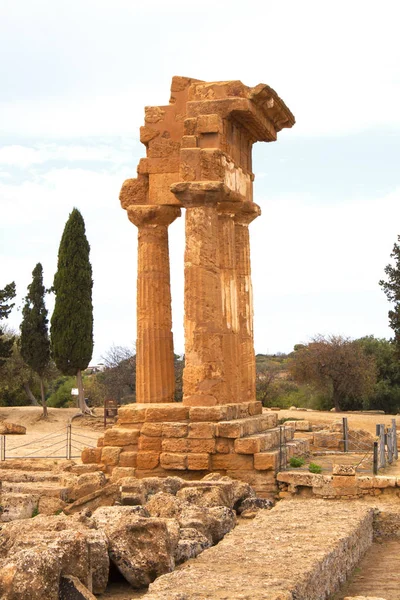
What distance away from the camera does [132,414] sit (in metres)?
16.0

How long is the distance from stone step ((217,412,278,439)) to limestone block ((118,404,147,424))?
1.65 m

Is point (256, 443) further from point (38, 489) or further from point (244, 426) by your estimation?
point (38, 489)

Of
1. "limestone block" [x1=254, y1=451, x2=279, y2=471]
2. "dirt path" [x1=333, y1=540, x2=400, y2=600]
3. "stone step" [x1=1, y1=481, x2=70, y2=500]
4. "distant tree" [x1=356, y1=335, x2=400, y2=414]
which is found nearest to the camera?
"dirt path" [x1=333, y1=540, x2=400, y2=600]

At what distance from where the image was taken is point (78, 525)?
9.20 m

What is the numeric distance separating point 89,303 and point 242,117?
19.2 metres

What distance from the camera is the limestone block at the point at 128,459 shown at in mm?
15445

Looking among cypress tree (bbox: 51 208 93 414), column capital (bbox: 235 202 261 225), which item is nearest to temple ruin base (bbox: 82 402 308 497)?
column capital (bbox: 235 202 261 225)

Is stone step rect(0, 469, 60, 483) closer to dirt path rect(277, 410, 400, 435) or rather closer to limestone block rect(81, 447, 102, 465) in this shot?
limestone block rect(81, 447, 102, 465)

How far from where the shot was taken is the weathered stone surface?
8.44m

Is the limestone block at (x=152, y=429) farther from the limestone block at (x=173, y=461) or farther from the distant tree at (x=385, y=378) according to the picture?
the distant tree at (x=385, y=378)

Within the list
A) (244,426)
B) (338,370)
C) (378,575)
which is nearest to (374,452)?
(244,426)

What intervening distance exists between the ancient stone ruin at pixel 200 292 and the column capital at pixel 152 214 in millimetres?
24

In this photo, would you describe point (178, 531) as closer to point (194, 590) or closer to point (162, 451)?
point (194, 590)

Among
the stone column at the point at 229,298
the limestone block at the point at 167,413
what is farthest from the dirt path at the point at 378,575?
the stone column at the point at 229,298
